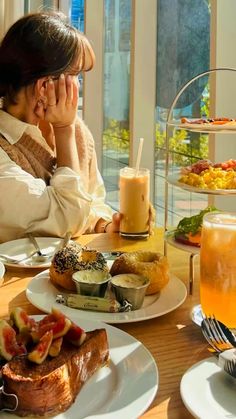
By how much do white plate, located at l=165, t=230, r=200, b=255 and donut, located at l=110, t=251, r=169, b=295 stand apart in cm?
5

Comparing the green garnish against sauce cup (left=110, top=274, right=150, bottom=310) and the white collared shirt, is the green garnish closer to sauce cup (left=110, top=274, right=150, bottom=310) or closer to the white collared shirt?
sauce cup (left=110, top=274, right=150, bottom=310)

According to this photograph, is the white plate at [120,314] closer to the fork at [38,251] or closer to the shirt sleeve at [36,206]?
the fork at [38,251]

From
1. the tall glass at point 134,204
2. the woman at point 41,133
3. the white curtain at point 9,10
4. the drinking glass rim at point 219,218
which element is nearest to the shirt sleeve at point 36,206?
the woman at point 41,133

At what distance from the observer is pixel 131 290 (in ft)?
2.80

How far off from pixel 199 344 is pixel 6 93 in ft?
3.49

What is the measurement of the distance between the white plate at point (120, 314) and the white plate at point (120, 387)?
0.29 ft

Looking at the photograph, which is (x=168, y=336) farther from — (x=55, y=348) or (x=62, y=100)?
(x=62, y=100)

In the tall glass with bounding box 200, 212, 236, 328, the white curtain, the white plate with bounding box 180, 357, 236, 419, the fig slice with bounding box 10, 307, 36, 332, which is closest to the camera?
the white plate with bounding box 180, 357, 236, 419

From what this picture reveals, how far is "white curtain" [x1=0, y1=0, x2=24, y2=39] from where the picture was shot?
4.23 m

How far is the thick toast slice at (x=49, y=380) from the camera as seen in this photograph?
0.57 metres

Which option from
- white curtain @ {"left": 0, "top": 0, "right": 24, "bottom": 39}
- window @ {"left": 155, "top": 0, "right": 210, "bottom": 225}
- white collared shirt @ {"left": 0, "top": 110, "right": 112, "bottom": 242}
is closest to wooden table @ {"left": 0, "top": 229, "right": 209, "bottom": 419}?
white collared shirt @ {"left": 0, "top": 110, "right": 112, "bottom": 242}

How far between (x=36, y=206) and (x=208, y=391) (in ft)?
2.67

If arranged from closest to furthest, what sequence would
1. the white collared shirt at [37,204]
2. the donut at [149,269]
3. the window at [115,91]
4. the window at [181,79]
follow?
1. the donut at [149,269]
2. the white collared shirt at [37,204]
3. the window at [181,79]
4. the window at [115,91]

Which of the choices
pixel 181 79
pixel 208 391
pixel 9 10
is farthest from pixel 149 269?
pixel 9 10
